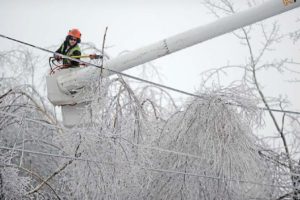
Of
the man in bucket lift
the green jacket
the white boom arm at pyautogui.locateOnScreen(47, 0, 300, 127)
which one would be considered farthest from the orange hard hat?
the white boom arm at pyautogui.locateOnScreen(47, 0, 300, 127)

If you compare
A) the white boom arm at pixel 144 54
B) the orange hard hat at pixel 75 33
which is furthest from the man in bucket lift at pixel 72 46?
the white boom arm at pixel 144 54

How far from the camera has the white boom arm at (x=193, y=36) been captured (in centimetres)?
471

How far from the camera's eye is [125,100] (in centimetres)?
530

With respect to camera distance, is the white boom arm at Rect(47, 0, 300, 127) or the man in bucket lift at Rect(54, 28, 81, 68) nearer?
the white boom arm at Rect(47, 0, 300, 127)

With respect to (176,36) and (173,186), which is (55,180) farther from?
(176,36)

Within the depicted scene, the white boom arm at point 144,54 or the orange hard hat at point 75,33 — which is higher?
the orange hard hat at point 75,33

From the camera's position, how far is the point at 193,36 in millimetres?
4977

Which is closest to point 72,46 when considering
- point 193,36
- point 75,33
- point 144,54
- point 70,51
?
point 70,51

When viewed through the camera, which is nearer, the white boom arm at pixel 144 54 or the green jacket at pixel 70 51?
the white boom arm at pixel 144 54

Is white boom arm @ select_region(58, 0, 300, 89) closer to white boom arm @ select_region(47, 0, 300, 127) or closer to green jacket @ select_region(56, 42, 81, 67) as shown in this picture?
white boom arm @ select_region(47, 0, 300, 127)

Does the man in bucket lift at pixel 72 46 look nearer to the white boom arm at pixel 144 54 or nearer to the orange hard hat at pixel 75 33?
the orange hard hat at pixel 75 33

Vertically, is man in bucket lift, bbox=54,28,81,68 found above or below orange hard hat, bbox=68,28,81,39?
below

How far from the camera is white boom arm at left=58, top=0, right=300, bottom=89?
471 centimetres

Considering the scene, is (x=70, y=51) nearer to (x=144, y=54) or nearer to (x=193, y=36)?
(x=144, y=54)
